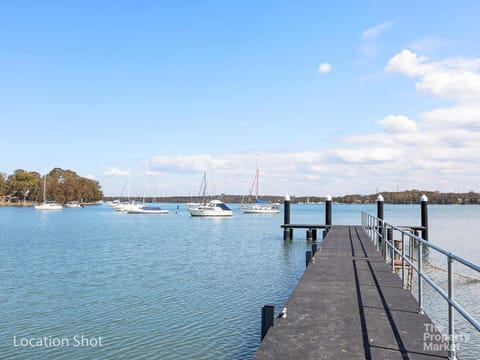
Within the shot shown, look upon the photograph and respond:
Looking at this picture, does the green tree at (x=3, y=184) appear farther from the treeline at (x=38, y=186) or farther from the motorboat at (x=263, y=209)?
the motorboat at (x=263, y=209)

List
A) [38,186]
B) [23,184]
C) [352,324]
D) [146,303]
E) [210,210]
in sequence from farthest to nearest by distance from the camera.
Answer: [38,186] → [23,184] → [210,210] → [146,303] → [352,324]

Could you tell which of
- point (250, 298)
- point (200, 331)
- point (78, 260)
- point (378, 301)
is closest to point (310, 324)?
point (378, 301)

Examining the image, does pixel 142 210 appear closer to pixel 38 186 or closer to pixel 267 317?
pixel 38 186

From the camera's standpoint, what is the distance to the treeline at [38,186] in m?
140

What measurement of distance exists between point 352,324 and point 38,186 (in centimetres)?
15434

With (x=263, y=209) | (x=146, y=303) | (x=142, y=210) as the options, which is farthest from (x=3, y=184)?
(x=146, y=303)

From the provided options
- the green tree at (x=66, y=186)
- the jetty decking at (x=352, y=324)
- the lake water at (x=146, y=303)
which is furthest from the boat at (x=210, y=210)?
the green tree at (x=66, y=186)

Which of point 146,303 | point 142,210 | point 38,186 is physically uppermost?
point 38,186

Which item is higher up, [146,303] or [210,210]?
[210,210]

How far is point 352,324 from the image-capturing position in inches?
226

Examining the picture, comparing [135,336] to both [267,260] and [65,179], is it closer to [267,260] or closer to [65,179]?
[267,260]

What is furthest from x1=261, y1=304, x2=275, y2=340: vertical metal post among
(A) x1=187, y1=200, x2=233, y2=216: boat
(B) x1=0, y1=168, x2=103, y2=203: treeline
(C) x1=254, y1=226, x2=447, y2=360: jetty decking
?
(B) x1=0, y1=168, x2=103, y2=203: treeline

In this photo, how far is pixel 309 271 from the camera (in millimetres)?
10203

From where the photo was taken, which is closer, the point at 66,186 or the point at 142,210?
the point at 142,210
